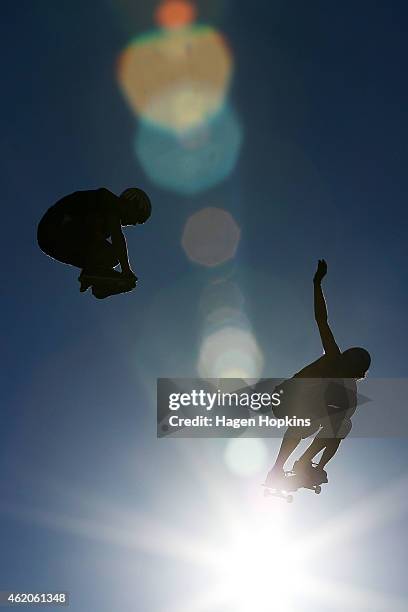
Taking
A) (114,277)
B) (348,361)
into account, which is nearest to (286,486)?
(348,361)

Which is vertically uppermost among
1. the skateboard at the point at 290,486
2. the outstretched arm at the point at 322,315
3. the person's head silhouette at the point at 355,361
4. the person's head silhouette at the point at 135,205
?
the person's head silhouette at the point at 135,205

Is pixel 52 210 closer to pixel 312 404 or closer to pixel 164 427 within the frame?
pixel 312 404

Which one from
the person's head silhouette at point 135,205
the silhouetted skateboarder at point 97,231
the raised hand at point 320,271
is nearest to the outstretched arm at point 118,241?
the silhouetted skateboarder at point 97,231

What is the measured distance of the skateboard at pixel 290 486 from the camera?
905 cm

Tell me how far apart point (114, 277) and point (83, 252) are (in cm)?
71

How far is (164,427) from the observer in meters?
11.3

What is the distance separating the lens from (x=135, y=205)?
23.7 ft

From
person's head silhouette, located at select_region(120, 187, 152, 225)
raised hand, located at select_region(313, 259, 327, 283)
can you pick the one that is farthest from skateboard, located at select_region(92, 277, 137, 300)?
raised hand, located at select_region(313, 259, 327, 283)

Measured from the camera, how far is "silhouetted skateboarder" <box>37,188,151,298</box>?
7.24 metres

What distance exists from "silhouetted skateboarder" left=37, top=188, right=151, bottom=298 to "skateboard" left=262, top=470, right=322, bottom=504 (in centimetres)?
378

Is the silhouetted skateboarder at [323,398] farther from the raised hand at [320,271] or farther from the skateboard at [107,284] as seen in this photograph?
the skateboard at [107,284]

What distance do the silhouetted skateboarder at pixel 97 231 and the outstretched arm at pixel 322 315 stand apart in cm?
247

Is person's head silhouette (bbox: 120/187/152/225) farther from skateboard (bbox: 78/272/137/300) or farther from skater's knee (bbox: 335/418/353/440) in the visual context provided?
skater's knee (bbox: 335/418/353/440)

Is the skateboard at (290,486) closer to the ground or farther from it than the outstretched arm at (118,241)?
closer to the ground
